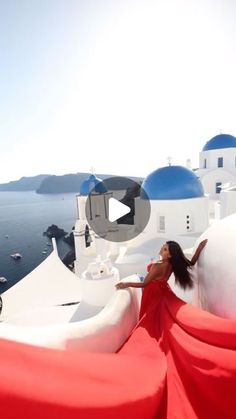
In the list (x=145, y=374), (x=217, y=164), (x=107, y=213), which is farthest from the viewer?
(x=217, y=164)

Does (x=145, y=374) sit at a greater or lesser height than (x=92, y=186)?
lesser

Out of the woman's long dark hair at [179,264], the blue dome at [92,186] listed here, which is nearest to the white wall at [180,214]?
the blue dome at [92,186]

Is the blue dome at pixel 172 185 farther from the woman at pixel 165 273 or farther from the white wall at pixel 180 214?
the woman at pixel 165 273

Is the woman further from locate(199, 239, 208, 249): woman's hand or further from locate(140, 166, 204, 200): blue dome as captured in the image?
locate(140, 166, 204, 200): blue dome

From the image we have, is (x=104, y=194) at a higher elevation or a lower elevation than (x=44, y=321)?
higher

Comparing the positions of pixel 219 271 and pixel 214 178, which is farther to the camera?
pixel 214 178

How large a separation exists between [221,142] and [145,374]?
80.3ft

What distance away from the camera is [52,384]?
4.33 feet

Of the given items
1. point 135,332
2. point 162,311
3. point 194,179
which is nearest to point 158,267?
point 162,311

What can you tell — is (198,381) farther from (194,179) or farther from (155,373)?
(194,179)

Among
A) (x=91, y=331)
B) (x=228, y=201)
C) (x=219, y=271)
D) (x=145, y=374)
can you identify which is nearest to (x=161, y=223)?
(x=228, y=201)

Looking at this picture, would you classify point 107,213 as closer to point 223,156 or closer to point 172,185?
point 172,185

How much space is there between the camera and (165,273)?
3.46 meters

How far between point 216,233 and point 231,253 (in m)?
0.49
